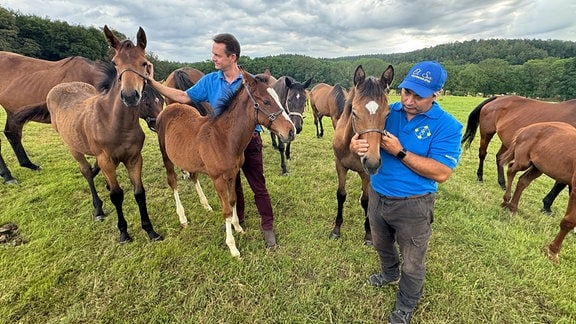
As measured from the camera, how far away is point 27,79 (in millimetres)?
4898

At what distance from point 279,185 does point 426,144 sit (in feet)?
11.4

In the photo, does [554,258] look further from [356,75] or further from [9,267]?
[9,267]

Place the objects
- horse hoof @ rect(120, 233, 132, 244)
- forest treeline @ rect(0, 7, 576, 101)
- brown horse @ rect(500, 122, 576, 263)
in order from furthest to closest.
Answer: forest treeline @ rect(0, 7, 576, 101) < horse hoof @ rect(120, 233, 132, 244) < brown horse @ rect(500, 122, 576, 263)

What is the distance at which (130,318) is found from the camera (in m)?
2.30

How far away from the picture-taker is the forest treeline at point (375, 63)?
2884cm

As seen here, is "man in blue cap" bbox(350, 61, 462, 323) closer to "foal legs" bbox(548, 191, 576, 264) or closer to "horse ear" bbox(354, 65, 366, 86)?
"horse ear" bbox(354, 65, 366, 86)

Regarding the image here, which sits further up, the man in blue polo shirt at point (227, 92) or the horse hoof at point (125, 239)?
the man in blue polo shirt at point (227, 92)

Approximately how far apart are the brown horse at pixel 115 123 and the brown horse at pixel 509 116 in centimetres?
613

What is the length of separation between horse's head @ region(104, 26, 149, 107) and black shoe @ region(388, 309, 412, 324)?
302cm

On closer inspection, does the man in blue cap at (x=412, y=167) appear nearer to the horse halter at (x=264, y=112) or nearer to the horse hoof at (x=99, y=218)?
the horse halter at (x=264, y=112)

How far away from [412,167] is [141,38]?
9.23ft

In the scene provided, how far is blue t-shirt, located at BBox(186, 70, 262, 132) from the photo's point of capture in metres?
2.92

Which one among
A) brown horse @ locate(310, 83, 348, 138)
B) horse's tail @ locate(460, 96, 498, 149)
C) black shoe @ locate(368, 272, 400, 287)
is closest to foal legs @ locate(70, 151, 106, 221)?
black shoe @ locate(368, 272, 400, 287)

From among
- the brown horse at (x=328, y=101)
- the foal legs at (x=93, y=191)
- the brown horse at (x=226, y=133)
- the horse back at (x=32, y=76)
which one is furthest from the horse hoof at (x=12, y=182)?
the brown horse at (x=328, y=101)
